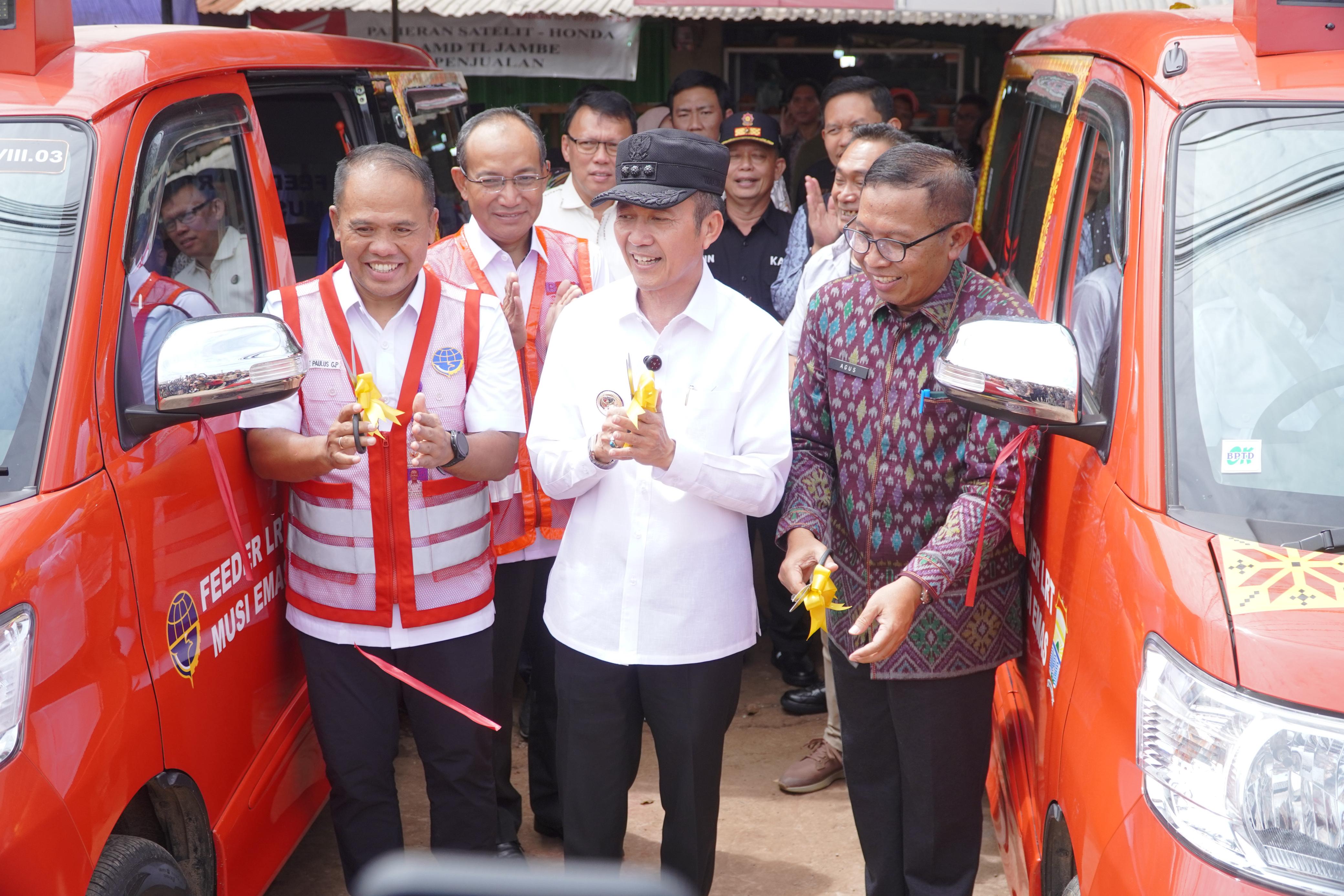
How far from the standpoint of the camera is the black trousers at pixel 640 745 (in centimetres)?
280

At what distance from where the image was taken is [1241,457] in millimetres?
2055

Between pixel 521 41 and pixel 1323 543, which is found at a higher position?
pixel 521 41

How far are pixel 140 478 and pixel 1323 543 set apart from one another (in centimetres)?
203

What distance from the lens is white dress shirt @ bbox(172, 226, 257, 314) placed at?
2.97 meters

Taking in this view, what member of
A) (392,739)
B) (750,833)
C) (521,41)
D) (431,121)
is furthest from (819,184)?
(521,41)

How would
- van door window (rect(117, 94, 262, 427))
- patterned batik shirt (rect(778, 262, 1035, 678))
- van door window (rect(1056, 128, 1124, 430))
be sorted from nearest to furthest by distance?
van door window (rect(1056, 128, 1124, 430)) → van door window (rect(117, 94, 262, 427)) → patterned batik shirt (rect(778, 262, 1035, 678))

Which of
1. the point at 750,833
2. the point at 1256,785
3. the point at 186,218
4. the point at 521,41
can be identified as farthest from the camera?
the point at 521,41

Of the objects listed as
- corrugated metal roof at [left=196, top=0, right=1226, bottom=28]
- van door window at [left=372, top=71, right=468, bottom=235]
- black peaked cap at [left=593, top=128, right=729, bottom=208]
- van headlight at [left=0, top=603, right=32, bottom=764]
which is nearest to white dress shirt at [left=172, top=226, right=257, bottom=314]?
black peaked cap at [left=593, top=128, right=729, bottom=208]

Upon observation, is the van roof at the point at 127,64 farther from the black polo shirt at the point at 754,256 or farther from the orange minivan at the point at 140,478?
the black polo shirt at the point at 754,256

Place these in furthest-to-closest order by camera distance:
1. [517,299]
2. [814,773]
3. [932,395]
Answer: [814,773], [517,299], [932,395]

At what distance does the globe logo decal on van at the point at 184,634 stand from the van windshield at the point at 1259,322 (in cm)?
184

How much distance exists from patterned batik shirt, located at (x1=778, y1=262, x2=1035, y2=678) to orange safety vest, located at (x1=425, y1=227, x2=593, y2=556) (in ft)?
2.52

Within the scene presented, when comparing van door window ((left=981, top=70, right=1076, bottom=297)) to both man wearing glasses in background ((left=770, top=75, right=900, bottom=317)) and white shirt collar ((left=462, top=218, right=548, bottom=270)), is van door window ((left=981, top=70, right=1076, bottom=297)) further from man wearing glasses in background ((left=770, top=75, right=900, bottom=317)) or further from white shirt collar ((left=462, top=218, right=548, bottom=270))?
white shirt collar ((left=462, top=218, right=548, bottom=270))

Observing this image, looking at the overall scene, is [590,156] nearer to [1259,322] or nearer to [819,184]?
[819,184]
